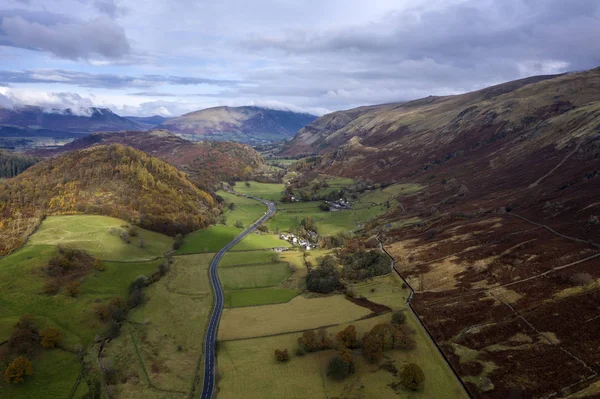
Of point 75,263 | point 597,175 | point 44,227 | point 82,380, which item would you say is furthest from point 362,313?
point 44,227

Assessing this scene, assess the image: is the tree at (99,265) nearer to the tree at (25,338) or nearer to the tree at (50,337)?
the tree at (25,338)

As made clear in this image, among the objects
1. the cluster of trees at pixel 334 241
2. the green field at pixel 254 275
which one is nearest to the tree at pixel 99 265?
the green field at pixel 254 275

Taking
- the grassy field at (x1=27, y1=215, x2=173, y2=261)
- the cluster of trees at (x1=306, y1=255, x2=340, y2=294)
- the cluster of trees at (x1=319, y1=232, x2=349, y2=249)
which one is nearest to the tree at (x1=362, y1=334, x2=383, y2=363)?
the cluster of trees at (x1=306, y1=255, x2=340, y2=294)

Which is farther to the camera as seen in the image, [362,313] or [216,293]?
[216,293]

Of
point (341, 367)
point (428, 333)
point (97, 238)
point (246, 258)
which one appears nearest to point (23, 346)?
point (97, 238)

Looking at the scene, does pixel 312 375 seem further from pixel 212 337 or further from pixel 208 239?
pixel 208 239

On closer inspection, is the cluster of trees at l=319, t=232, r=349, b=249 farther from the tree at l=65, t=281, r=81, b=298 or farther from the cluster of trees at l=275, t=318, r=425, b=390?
the tree at l=65, t=281, r=81, b=298

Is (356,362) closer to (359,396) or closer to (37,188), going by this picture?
(359,396)
